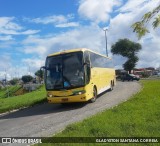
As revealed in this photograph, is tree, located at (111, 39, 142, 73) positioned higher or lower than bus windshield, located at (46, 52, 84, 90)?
higher

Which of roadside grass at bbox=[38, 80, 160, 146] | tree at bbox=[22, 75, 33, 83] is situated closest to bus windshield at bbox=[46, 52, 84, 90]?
roadside grass at bbox=[38, 80, 160, 146]

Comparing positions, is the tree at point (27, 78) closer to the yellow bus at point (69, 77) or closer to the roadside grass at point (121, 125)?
the yellow bus at point (69, 77)

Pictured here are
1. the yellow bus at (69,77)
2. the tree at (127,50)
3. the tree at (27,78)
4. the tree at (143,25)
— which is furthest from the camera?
the tree at (27,78)

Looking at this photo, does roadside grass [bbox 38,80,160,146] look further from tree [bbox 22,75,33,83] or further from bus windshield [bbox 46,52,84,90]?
tree [bbox 22,75,33,83]

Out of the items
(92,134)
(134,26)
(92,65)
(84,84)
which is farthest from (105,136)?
(92,65)

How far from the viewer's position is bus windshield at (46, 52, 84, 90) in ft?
58.5

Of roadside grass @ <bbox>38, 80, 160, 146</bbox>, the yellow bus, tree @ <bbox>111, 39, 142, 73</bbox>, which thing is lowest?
roadside grass @ <bbox>38, 80, 160, 146</bbox>

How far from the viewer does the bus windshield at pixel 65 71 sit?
17.8m

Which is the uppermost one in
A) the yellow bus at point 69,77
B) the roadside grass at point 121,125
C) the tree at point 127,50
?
the tree at point 127,50

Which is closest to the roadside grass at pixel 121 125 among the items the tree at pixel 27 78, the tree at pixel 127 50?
the tree at pixel 127 50

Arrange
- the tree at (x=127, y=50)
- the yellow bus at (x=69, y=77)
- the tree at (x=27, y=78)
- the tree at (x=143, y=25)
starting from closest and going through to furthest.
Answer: the tree at (x=143, y=25)
the yellow bus at (x=69, y=77)
the tree at (x=127, y=50)
the tree at (x=27, y=78)

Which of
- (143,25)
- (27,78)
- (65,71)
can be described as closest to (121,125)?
(143,25)

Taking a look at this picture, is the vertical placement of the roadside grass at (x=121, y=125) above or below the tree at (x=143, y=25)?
below

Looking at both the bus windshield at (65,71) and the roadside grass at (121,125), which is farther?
the bus windshield at (65,71)
